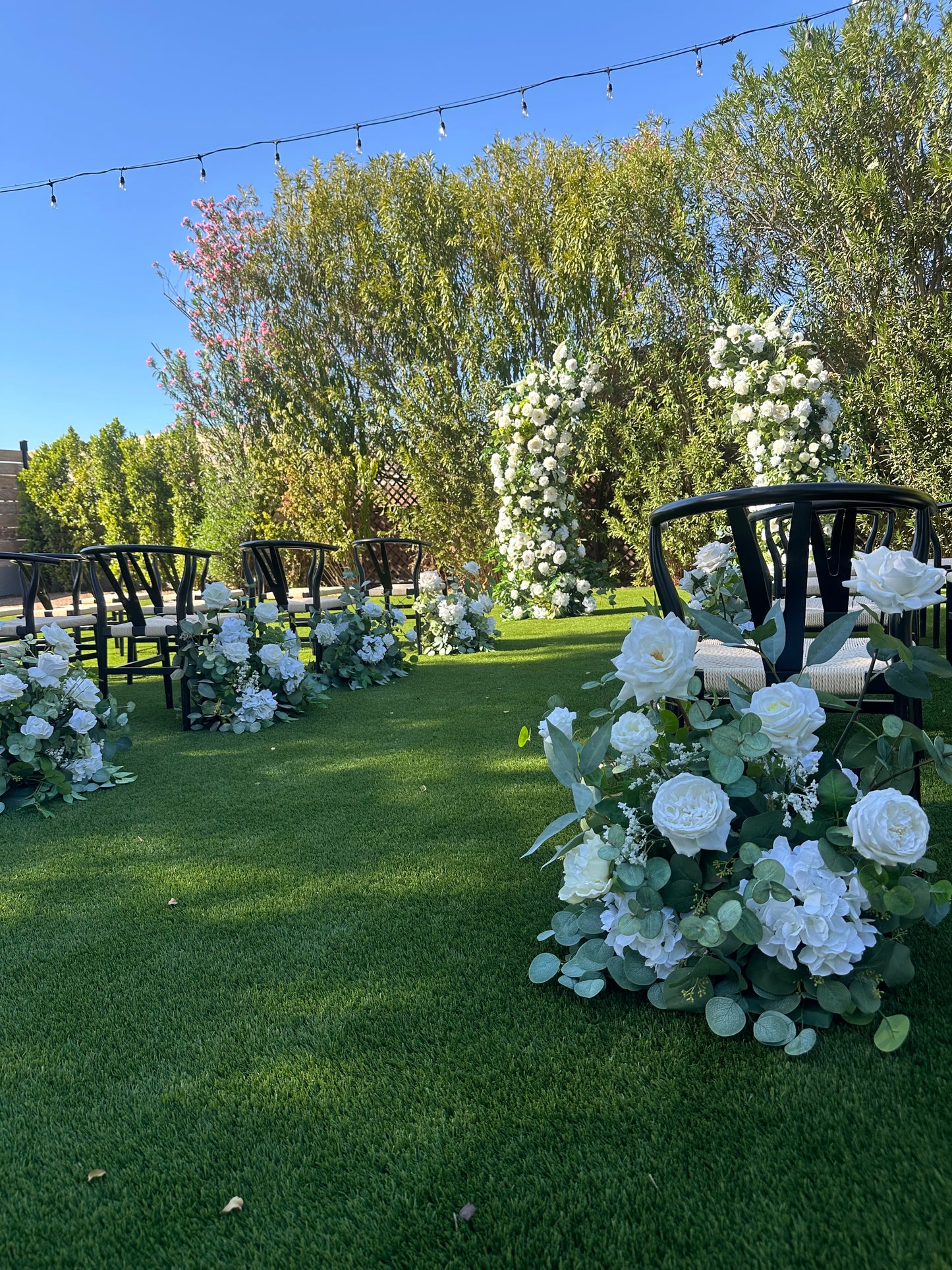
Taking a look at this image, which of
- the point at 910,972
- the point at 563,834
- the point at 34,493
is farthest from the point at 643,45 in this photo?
the point at 34,493

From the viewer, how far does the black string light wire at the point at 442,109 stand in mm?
5836

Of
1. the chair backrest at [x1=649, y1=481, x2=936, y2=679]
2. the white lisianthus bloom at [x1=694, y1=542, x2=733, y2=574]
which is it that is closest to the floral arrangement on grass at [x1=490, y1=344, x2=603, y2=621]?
the white lisianthus bloom at [x1=694, y1=542, x2=733, y2=574]

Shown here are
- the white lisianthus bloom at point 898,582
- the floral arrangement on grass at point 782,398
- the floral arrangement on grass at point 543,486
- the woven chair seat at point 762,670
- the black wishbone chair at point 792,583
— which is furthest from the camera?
the floral arrangement on grass at point 543,486

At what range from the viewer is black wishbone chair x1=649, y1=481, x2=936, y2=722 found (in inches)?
51.9

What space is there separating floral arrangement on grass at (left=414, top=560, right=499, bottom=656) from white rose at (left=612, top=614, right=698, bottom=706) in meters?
3.98

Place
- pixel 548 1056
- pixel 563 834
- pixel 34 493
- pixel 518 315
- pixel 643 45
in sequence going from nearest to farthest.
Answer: pixel 548 1056 → pixel 563 834 → pixel 643 45 → pixel 518 315 → pixel 34 493

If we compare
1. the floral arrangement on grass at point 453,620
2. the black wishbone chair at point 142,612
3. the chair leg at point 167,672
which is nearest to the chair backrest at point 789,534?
the black wishbone chair at point 142,612

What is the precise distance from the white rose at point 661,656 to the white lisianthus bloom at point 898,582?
0.24m

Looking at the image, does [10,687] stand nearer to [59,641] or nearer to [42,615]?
[59,641]

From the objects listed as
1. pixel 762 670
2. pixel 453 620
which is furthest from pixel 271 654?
pixel 762 670

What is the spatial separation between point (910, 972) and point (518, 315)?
7825 millimetres

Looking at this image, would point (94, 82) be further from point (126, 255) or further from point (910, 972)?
point (910, 972)

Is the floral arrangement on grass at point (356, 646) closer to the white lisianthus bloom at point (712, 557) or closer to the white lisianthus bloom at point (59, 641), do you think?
the white lisianthus bloom at point (59, 641)

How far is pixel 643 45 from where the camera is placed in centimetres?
599
